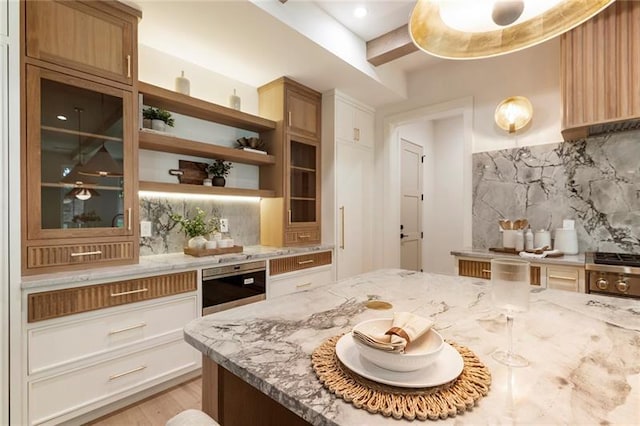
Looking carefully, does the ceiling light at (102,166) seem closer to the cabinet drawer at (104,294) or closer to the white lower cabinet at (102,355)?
the cabinet drawer at (104,294)

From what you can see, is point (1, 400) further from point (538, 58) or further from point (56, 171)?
point (538, 58)

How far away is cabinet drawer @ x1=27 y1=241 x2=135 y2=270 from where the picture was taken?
1.67 m

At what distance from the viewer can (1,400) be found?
1.51 m

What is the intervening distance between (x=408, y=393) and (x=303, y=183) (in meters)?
2.85

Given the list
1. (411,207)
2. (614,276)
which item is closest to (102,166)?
(614,276)

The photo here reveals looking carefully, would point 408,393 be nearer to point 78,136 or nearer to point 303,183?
point 78,136

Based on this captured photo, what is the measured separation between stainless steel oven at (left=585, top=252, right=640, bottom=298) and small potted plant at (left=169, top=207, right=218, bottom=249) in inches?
112

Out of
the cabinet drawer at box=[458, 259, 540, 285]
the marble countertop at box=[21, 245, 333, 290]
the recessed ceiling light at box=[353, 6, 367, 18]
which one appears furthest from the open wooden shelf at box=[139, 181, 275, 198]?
the cabinet drawer at box=[458, 259, 540, 285]

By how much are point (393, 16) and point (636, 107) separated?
189cm

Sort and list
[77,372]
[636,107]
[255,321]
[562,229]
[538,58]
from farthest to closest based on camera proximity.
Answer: [538,58], [562,229], [636,107], [77,372], [255,321]

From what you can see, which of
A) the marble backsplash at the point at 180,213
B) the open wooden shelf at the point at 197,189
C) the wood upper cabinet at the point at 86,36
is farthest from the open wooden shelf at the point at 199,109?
the marble backsplash at the point at 180,213

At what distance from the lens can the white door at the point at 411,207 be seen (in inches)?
172

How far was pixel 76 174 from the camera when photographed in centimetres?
186

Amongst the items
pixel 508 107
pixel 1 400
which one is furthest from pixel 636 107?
pixel 1 400
